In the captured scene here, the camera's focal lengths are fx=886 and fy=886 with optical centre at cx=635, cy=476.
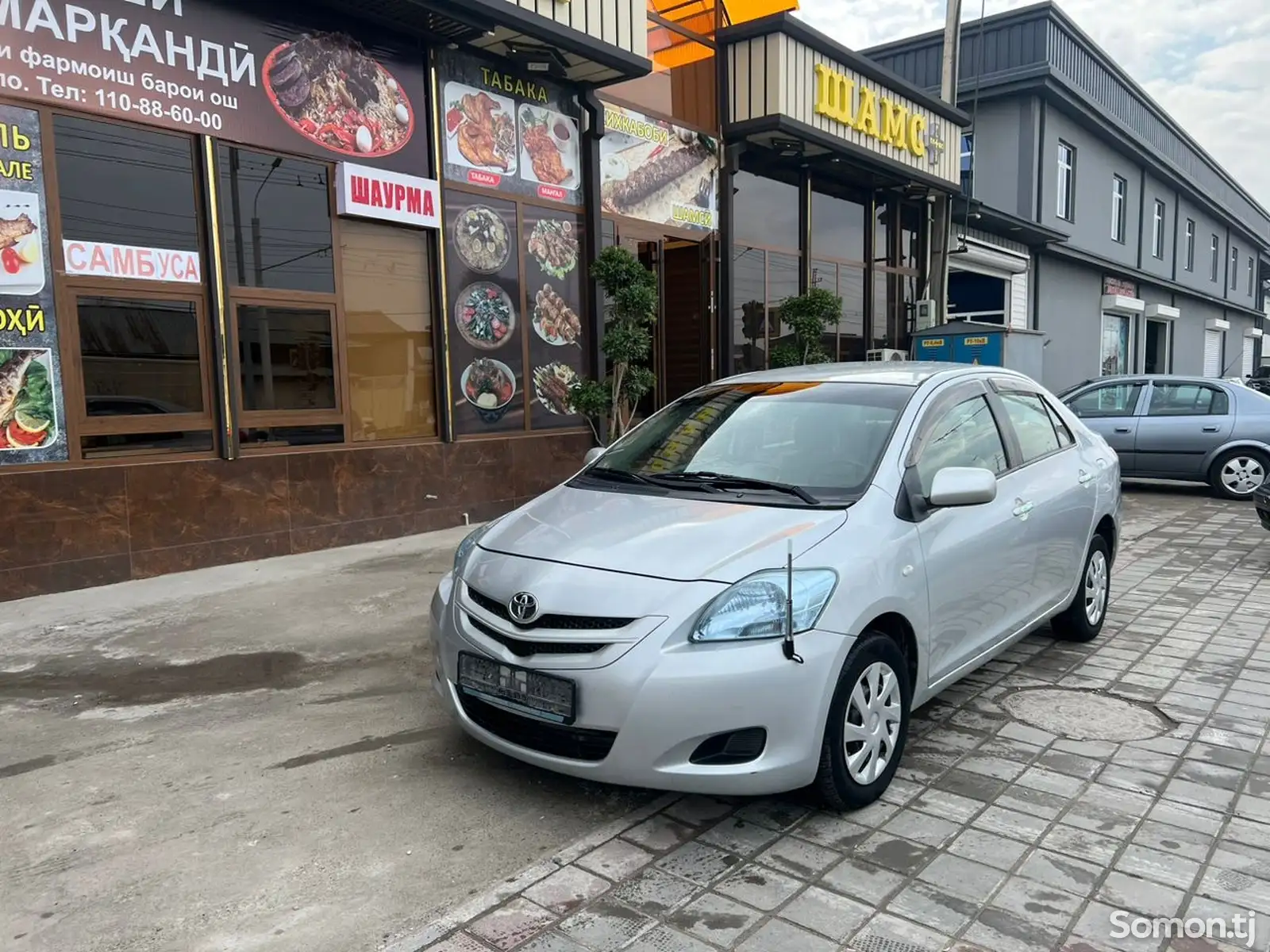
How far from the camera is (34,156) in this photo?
6422 mm

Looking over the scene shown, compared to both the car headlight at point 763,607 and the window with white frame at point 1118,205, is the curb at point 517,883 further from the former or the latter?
the window with white frame at point 1118,205

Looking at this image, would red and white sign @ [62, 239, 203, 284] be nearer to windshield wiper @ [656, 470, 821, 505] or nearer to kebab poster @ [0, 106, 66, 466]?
kebab poster @ [0, 106, 66, 466]

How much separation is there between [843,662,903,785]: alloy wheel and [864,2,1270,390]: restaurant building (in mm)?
16078

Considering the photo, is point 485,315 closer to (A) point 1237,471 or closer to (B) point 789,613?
(B) point 789,613

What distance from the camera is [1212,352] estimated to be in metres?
37.8

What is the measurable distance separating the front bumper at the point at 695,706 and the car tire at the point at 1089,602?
2818 mm

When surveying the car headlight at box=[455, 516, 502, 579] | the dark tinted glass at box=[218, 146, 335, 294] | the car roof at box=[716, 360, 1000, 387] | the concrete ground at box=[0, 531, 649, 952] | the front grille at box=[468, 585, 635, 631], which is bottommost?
the concrete ground at box=[0, 531, 649, 952]

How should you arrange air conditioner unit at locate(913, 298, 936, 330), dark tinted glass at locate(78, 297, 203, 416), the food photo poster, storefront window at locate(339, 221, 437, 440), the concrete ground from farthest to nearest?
air conditioner unit at locate(913, 298, 936, 330)
the food photo poster
storefront window at locate(339, 221, 437, 440)
dark tinted glass at locate(78, 297, 203, 416)
the concrete ground

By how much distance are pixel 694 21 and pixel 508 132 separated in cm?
442

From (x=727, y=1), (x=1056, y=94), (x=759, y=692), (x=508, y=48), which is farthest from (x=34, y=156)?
(x=1056, y=94)

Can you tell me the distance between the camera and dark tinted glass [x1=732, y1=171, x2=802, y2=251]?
12.9 metres

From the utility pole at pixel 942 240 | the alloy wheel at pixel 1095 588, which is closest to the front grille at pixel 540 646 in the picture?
the alloy wheel at pixel 1095 588

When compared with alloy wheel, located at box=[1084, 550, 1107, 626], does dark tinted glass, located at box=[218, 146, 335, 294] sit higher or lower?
higher

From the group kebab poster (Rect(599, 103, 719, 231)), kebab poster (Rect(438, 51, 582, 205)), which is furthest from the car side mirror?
kebab poster (Rect(599, 103, 719, 231))
